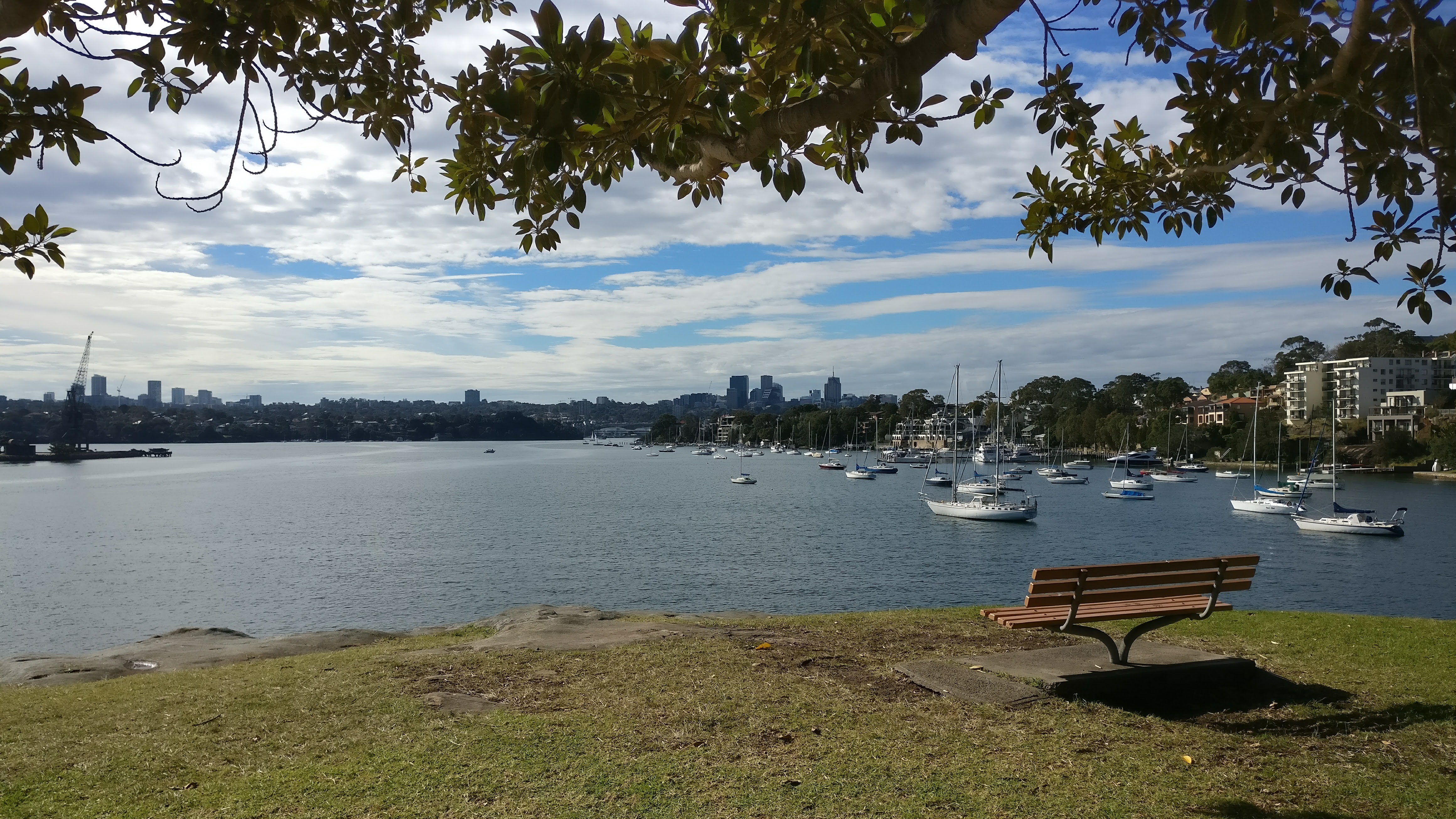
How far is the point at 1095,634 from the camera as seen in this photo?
6840mm

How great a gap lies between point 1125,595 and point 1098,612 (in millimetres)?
245

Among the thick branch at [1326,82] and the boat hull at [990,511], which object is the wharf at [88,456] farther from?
the thick branch at [1326,82]

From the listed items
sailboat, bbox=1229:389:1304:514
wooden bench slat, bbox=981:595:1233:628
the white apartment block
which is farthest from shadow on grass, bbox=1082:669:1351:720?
the white apartment block

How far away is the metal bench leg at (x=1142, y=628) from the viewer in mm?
6871

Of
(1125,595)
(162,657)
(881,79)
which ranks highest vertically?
(881,79)

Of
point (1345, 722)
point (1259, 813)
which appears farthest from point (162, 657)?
point (1345, 722)

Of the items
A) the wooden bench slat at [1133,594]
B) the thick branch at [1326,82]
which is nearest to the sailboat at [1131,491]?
the wooden bench slat at [1133,594]

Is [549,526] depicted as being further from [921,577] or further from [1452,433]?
[1452,433]

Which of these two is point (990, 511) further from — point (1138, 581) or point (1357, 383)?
point (1357, 383)

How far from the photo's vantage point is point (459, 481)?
92125 millimetres

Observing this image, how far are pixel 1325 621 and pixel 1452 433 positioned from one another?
98.8 metres

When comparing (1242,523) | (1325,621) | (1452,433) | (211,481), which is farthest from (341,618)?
(1452,433)

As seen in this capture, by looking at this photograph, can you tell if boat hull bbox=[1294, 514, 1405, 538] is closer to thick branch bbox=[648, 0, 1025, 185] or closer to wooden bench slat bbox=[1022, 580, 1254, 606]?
wooden bench slat bbox=[1022, 580, 1254, 606]

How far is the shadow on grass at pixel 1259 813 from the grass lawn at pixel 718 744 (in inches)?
0.6
